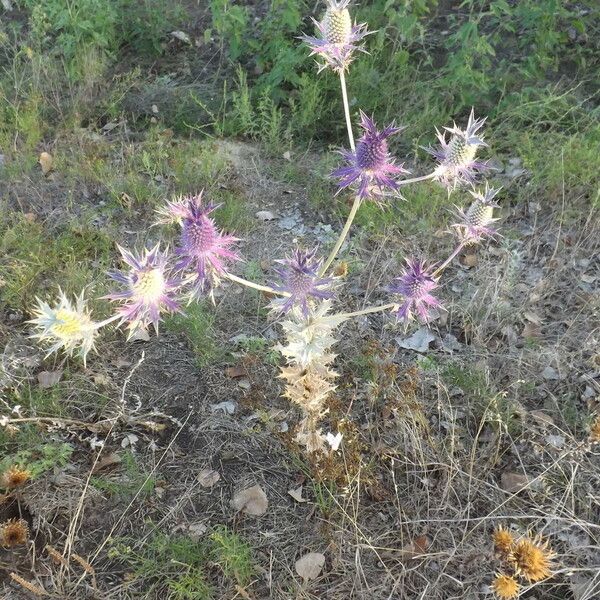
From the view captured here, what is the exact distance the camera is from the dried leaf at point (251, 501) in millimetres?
2615

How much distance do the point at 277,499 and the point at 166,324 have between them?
3.59 ft

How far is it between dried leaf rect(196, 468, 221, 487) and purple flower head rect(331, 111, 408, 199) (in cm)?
147

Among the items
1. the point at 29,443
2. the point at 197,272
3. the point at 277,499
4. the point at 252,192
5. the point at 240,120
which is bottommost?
the point at 277,499

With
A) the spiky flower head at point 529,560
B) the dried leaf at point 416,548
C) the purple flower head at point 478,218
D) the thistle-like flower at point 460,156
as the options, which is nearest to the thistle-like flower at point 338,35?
the thistle-like flower at point 460,156

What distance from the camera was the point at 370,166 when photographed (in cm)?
194

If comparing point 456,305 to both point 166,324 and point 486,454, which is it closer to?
point 486,454

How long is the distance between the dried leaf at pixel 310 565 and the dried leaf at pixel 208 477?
52cm

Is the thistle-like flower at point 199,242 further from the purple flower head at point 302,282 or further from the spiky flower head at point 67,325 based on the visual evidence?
the spiky flower head at point 67,325

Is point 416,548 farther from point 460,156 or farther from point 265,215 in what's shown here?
point 265,215

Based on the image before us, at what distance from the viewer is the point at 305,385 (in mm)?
2398

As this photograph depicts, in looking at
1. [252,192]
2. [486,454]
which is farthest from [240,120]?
[486,454]

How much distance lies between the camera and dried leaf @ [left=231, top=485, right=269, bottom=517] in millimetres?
2615

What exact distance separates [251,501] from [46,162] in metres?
2.70

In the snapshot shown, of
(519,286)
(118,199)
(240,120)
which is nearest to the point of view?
(519,286)
